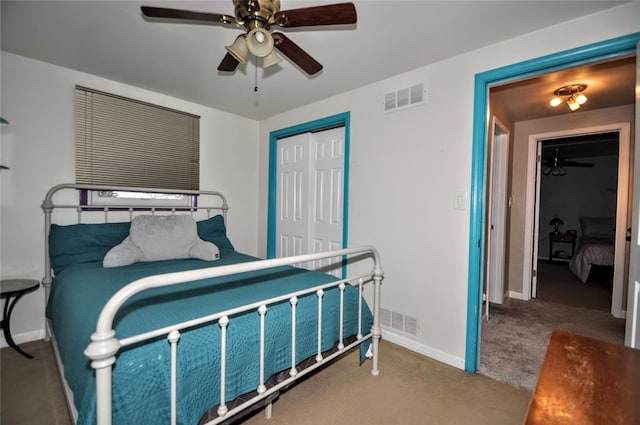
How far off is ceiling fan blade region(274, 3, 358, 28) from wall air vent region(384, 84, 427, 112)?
1.13m

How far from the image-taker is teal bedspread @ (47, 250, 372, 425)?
989mm

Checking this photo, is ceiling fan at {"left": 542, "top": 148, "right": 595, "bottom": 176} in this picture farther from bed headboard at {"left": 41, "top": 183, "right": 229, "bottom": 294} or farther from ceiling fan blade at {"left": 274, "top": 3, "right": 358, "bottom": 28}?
bed headboard at {"left": 41, "top": 183, "right": 229, "bottom": 294}

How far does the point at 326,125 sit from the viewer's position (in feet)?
9.73

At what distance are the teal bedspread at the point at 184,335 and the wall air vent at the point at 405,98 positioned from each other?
156 centimetres

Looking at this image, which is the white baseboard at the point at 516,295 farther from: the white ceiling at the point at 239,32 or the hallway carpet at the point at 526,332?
the white ceiling at the point at 239,32

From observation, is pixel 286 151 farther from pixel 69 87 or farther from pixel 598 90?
pixel 598 90

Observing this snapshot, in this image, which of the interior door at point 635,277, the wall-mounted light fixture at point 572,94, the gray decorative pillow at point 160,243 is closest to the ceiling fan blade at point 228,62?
the gray decorative pillow at point 160,243

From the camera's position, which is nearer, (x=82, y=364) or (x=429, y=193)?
(x=82, y=364)

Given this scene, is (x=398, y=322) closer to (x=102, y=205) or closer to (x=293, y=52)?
(x=293, y=52)

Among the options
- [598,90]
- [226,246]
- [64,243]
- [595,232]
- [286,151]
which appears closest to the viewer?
[64,243]

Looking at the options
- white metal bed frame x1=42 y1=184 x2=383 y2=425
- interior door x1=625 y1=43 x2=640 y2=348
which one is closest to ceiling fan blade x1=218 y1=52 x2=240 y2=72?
white metal bed frame x1=42 y1=184 x2=383 y2=425

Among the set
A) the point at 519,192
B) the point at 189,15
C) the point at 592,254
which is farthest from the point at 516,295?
the point at 189,15

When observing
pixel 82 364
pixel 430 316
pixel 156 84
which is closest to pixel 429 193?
pixel 430 316

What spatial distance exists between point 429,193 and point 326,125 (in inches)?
51.8
